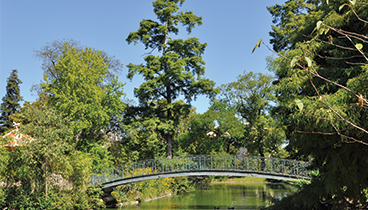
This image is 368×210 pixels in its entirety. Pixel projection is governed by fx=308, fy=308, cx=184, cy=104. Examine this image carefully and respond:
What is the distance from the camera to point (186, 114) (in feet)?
74.4

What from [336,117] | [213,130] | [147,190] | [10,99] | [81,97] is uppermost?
[10,99]

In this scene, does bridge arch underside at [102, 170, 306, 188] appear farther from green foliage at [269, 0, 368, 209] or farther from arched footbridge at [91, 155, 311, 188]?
green foliage at [269, 0, 368, 209]

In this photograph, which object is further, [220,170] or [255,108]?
[255,108]

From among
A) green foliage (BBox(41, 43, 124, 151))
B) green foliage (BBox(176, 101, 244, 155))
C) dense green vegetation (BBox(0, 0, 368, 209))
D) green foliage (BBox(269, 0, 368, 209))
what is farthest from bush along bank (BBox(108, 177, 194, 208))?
green foliage (BBox(269, 0, 368, 209))

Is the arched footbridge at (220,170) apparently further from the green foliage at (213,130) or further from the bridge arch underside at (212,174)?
the green foliage at (213,130)

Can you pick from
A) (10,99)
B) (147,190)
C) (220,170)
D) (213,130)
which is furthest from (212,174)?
(10,99)

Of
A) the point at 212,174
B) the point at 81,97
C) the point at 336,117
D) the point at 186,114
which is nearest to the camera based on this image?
the point at 336,117

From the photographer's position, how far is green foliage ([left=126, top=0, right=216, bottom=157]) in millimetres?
21578

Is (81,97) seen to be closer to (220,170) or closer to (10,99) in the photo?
(220,170)

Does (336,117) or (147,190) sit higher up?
(336,117)

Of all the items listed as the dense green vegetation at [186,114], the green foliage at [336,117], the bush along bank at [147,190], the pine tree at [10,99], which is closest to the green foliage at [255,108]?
the dense green vegetation at [186,114]

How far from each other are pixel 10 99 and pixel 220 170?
3089cm

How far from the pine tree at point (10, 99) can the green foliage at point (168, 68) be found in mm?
20561

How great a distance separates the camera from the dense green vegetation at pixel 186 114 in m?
7.94
